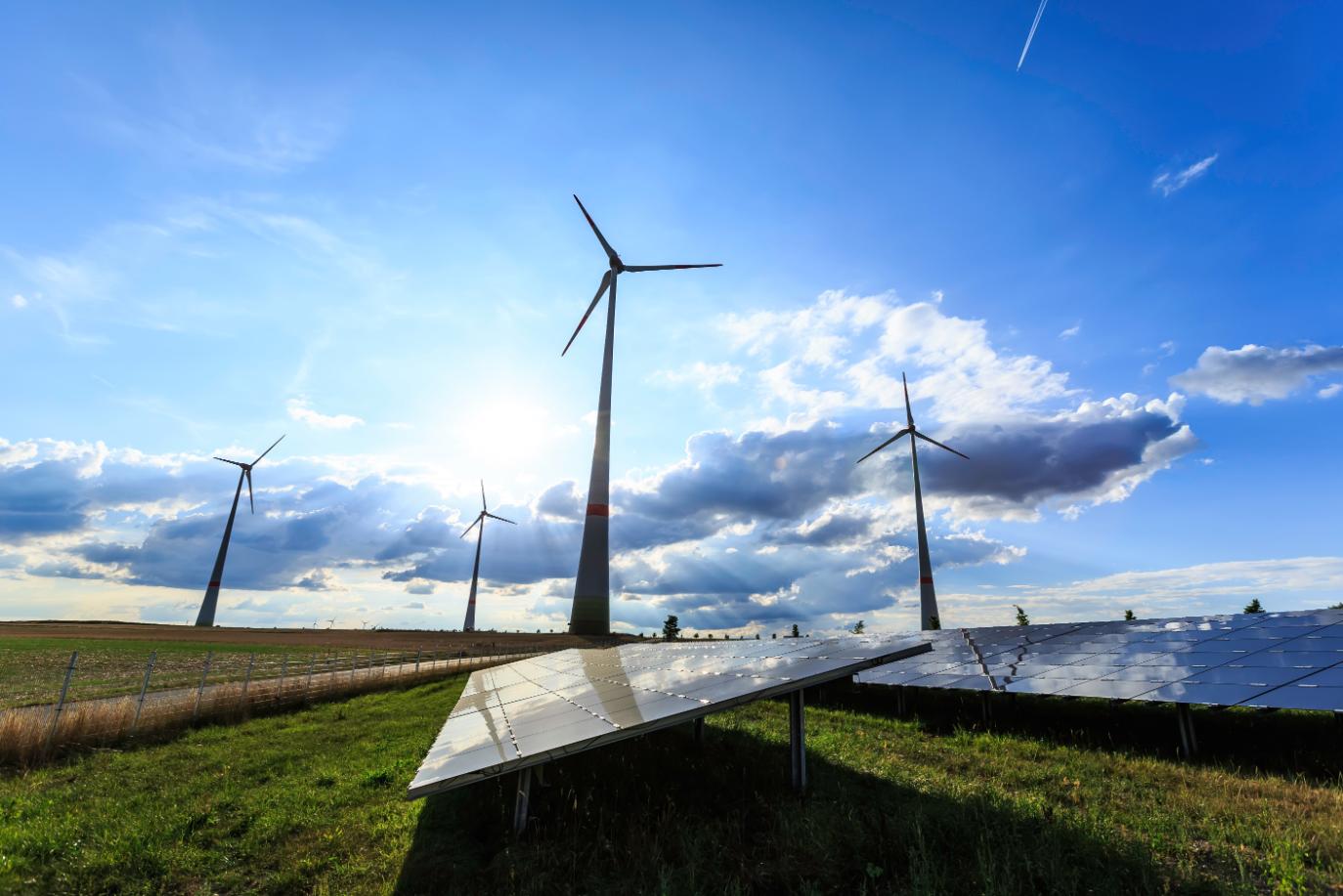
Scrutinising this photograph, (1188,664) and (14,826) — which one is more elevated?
(1188,664)

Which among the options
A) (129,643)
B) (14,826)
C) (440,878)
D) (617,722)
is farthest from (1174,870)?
(129,643)

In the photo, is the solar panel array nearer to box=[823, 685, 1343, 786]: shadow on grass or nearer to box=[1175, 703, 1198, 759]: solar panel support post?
box=[1175, 703, 1198, 759]: solar panel support post

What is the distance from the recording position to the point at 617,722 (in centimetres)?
1099

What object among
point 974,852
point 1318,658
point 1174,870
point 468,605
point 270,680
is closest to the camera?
point 1174,870

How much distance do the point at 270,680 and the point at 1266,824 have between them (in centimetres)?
4529

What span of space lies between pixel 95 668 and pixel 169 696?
26.9 meters

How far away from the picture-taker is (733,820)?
1171 centimetres

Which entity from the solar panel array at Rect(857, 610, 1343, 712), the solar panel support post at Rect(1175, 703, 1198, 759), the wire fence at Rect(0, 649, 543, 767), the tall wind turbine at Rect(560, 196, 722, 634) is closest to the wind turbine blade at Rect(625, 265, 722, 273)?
the tall wind turbine at Rect(560, 196, 722, 634)

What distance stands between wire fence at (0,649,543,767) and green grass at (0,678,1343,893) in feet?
5.53

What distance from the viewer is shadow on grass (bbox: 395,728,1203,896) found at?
889 cm

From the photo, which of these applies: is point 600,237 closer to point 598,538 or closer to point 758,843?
point 598,538

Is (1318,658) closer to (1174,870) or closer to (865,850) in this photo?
(1174,870)

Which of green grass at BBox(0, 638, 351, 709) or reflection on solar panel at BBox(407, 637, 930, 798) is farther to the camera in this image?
green grass at BBox(0, 638, 351, 709)

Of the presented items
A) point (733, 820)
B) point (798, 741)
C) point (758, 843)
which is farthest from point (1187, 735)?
point (758, 843)
